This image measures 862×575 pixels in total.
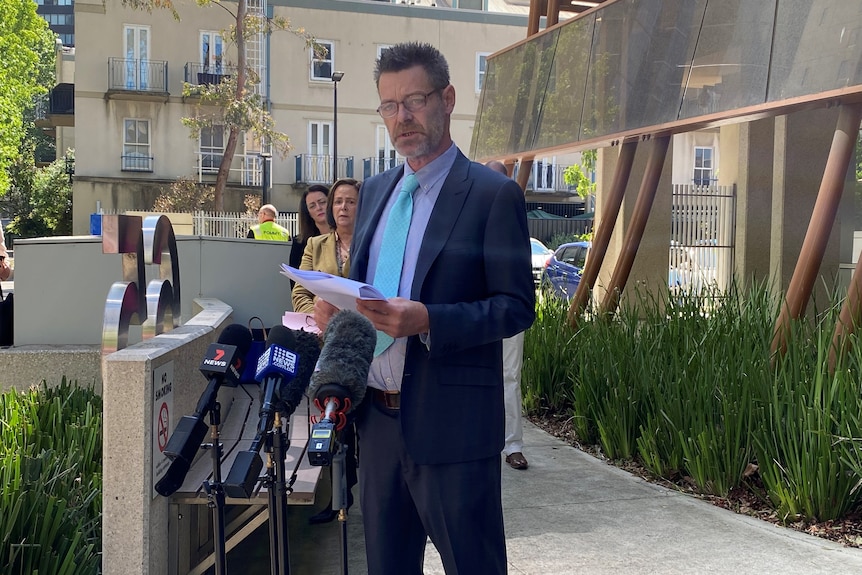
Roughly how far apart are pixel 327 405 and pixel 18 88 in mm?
38434

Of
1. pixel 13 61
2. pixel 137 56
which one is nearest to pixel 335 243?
pixel 137 56

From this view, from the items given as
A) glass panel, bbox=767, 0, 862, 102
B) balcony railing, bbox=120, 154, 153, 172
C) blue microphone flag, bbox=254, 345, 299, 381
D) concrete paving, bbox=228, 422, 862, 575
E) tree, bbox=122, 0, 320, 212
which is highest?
tree, bbox=122, 0, 320, 212

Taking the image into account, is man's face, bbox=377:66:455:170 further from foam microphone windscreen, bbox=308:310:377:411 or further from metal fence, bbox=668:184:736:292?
metal fence, bbox=668:184:736:292

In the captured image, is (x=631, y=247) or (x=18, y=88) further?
(x=18, y=88)

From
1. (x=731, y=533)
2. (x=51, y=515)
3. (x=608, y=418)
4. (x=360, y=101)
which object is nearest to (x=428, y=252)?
(x=51, y=515)

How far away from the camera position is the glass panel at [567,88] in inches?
430

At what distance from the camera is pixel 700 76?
8.40 metres

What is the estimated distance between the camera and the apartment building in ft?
122

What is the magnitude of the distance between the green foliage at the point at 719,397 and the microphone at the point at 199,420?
3166mm

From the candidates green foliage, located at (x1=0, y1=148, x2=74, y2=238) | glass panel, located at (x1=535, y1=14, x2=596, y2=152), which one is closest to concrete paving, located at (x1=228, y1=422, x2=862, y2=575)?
glass panel, located at (x1=535, y1=14, x2=596, y2=152)

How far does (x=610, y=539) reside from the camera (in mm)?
5023

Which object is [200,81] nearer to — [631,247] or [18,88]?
[18,88]

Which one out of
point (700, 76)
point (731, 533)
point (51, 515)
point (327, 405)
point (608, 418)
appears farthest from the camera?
point (700, 76)

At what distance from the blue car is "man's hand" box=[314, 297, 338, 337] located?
12534 millimetres
